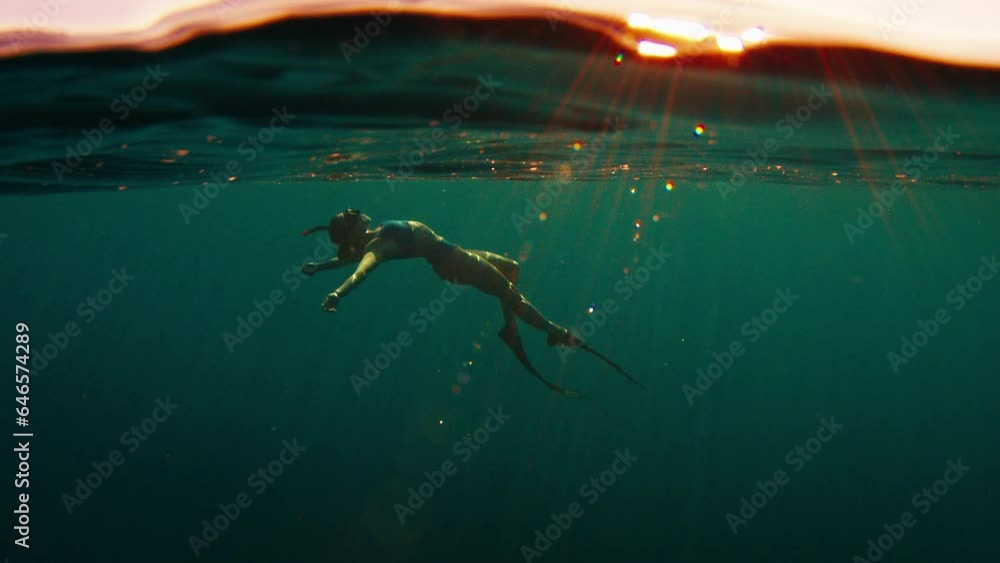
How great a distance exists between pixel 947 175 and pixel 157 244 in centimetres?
8409

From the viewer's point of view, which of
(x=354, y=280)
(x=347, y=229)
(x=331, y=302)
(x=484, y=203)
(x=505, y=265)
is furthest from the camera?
(x=484, y=203)

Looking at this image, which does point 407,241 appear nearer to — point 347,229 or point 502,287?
point 347,229

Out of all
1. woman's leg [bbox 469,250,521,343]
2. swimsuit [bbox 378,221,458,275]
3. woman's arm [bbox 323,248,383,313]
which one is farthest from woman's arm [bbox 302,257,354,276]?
woman's leg [bbox 469,250,521,343]

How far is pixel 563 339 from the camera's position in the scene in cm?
868

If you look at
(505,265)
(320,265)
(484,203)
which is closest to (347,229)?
(320,265)

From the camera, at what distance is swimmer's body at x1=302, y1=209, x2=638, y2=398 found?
820cm

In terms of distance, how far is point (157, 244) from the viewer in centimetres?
7888

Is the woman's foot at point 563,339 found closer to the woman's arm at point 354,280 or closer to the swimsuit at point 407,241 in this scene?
the swimsuit at point 407,241

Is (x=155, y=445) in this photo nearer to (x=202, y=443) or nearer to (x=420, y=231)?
(x=202, y=443)

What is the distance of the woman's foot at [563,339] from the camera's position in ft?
28.3

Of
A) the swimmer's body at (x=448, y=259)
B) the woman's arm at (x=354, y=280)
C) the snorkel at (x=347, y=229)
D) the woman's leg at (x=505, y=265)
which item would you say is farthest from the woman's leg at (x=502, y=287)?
the woman's arm at (x=354, y=280)

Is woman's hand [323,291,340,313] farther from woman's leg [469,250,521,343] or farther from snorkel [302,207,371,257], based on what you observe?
woman's leg [469,250,521,343]

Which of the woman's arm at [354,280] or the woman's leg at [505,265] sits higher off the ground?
the woman's arm at [354,280]

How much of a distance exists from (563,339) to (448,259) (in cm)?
214
